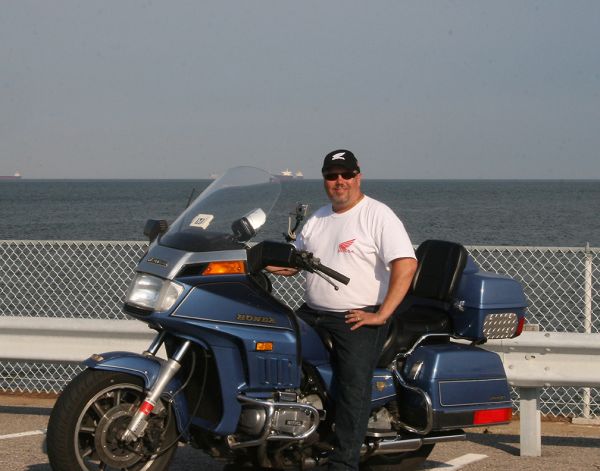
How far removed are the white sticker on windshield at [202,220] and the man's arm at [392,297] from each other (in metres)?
0.86

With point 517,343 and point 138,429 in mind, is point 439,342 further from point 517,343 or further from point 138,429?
point 138,429

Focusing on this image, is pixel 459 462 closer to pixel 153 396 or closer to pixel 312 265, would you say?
pixel 312 265

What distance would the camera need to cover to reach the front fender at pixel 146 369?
5.38m

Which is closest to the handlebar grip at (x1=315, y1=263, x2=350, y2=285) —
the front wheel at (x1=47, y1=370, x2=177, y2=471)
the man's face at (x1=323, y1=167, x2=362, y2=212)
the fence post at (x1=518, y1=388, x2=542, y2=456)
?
the man's face at (x1=323, y1=167, x2=362, y2=212)

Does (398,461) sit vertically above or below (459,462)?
above

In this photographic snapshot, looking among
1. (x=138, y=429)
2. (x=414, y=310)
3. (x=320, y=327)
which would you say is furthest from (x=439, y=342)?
(x=138, y=429)

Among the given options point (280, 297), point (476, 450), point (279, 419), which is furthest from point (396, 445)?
point (280, 297)

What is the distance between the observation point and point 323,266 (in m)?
5.42

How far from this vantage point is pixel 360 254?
19.0 ft

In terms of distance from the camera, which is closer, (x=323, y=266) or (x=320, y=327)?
(x=323, y=266)

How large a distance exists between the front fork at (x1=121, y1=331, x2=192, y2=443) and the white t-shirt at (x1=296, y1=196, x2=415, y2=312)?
82 cm

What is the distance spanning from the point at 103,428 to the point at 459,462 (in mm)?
2450

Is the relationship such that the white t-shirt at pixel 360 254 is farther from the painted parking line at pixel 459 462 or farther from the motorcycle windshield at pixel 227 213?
the painted parking line at pixel 459 462

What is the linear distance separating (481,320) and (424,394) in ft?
1.83
